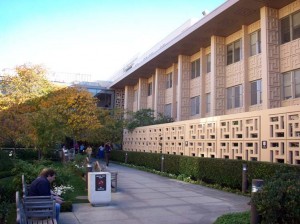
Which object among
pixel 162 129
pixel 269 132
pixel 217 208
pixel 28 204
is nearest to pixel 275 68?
pixel 269 132

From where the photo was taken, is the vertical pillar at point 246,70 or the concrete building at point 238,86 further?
the vertical pillar at point 246,70

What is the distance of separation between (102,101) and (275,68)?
126 ft

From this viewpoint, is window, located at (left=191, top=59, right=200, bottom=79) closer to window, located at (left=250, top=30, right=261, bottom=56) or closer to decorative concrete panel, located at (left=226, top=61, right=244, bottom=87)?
decorative concrete panel, located at (left=226, top=61, right=244, bottom=87)

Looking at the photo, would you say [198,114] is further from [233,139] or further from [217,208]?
[217,208]

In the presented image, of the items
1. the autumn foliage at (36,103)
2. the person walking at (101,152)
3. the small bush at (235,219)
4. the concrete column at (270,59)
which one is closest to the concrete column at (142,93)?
the person walking at (101,152)

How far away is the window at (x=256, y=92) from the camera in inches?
813

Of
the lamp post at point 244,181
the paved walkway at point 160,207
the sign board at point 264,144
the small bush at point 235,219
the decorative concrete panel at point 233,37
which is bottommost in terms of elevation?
the paved walkway at point 160,207

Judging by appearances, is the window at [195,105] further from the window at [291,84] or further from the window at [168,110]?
the window at [291,84]

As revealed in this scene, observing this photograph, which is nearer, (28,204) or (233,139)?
(28,204)

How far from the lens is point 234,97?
75.5ft

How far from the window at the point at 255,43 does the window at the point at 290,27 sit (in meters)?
1.84

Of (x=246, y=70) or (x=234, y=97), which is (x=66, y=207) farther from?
(x=234, y=97)

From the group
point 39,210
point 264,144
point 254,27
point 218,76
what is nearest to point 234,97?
point 218,76

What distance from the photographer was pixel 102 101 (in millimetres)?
54750
